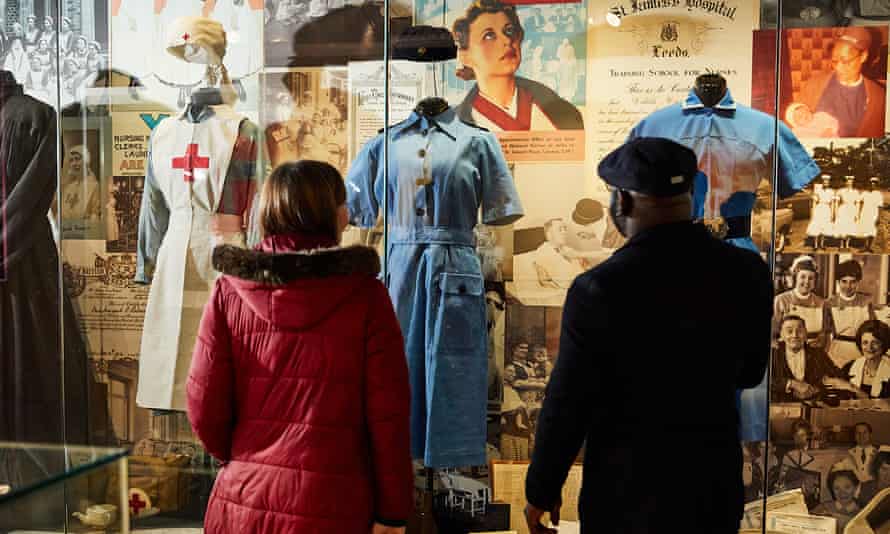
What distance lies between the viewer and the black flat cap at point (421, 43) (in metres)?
2.94

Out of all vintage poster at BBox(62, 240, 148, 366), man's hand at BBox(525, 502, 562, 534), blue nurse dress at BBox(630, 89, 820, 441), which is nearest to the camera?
man's hand at BBox(525, 502, 562, 534)

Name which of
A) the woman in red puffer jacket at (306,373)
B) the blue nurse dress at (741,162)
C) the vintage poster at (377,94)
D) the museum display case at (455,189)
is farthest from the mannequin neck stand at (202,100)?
the blue nurse dress at (741,162)

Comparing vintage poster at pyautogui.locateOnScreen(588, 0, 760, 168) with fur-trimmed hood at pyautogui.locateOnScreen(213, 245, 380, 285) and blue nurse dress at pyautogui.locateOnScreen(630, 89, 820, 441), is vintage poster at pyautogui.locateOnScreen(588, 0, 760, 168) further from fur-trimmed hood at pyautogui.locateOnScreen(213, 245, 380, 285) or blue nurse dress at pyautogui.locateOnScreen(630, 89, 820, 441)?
fur-trimmed hood at pyautogui.locateOnScreen(213, 245, 380, 285)

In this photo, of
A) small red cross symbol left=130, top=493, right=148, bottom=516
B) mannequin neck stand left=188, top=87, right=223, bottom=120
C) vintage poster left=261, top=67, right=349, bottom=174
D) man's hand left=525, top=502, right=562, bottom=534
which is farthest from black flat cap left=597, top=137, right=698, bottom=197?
small red cross symbol left=130, top=493, right=148, bottom=516

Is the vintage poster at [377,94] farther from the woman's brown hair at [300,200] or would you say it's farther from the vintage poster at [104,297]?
the woman's brown hair at [300,200]

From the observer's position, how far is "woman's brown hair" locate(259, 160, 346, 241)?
5.91 ft

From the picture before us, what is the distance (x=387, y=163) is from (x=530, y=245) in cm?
57

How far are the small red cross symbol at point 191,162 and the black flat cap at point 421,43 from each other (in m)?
0.81

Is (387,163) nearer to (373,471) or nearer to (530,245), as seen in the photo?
(530,245)

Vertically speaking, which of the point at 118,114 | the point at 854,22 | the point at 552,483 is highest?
the point at 854,22

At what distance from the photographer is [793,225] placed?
2.86 metres

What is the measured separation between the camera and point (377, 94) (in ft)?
9.77

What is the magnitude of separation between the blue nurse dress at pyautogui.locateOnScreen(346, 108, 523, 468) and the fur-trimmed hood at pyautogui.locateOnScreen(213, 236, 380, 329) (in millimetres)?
1076

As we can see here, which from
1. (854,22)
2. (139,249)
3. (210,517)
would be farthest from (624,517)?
(139,249)
